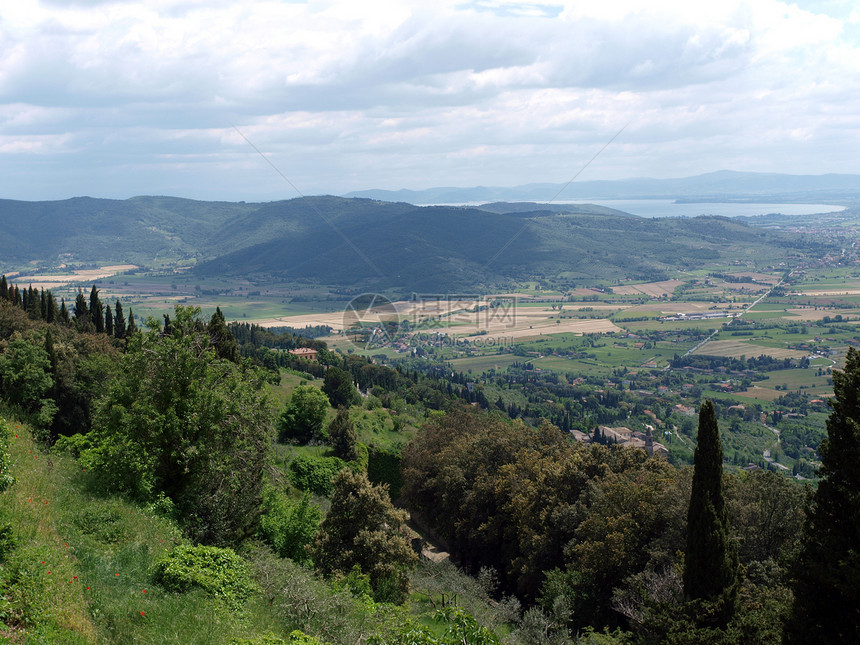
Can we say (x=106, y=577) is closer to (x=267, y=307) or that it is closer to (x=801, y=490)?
(x=801, y=490)

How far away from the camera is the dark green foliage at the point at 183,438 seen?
15688mm

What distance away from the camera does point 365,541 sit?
64.0 ft

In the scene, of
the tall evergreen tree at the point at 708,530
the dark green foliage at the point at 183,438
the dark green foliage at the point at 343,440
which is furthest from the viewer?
the dark green foliage at the point at 343,440

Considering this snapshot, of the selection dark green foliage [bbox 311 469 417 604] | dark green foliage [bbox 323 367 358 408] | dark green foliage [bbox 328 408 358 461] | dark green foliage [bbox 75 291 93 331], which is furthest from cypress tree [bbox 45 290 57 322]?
dark green foliage [bbox 311 469 417 604]

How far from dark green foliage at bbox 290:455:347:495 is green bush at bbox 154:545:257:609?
641 inches

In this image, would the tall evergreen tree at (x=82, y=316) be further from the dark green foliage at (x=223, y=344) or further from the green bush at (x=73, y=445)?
the green bush at (x=73, y=445)

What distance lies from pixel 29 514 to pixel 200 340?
7.42 meters

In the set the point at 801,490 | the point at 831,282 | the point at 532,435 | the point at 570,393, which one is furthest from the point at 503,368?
the point at 831,282

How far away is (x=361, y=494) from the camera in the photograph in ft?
66.0

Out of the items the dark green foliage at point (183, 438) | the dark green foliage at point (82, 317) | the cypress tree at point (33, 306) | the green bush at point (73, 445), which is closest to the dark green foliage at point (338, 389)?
the dark green foliage at point (82, 317)

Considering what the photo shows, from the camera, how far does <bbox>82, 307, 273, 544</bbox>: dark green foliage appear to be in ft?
51.5

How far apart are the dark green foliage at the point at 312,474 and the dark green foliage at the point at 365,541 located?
8666mm

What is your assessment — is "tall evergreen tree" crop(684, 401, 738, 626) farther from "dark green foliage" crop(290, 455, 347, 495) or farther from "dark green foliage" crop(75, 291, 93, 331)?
"dark green foliage" crop(75, 291, 93, 331)

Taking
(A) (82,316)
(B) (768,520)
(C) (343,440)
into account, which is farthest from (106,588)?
(A) (82,316)
